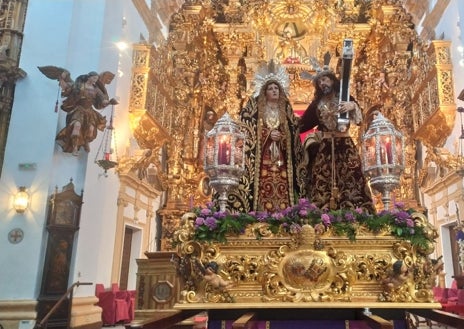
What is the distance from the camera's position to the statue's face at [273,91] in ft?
16.7

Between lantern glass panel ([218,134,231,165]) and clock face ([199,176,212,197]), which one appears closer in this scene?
lantern glass panel ([218,134,231,165])

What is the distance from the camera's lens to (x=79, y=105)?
26.9 ft

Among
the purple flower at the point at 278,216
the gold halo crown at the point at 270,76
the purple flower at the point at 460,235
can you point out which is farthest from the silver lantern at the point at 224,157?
the purple flower at the point at 460,235

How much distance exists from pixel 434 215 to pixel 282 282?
10284mm

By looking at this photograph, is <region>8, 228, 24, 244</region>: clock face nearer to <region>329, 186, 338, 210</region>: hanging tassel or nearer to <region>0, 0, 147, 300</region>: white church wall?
<region>0, 0, 147, 300</region>: white church wall

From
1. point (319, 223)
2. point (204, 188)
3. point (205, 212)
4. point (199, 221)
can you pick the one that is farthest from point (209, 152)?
point (204, 188)

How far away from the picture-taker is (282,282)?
358 centimetres

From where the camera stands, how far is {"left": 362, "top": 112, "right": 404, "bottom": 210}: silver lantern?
402 cm

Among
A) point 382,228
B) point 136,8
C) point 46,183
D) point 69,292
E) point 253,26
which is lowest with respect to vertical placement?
point 69,292

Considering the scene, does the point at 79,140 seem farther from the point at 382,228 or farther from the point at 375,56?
the point at 375,56

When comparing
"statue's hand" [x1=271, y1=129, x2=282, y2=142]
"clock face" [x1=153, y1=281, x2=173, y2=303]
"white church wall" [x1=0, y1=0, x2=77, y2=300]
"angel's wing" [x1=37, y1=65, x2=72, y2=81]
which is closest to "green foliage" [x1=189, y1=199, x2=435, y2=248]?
"statue's hand" [x1=271, y1=129, x2=282, y2=142]

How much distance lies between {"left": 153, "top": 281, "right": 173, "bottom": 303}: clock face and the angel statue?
2.96m

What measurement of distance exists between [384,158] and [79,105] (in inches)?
240

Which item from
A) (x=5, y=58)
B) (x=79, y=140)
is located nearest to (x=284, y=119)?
(x=79, y=140)
